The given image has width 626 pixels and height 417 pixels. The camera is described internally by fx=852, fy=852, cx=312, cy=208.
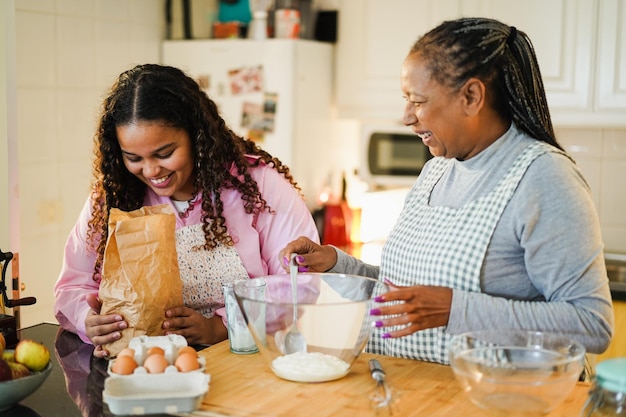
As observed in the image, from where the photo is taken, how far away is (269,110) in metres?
3.26

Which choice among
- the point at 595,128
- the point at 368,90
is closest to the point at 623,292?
the point at 595,128

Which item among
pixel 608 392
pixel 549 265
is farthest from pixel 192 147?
pixel 608 392

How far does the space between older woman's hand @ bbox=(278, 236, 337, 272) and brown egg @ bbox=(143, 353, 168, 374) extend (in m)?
0.37

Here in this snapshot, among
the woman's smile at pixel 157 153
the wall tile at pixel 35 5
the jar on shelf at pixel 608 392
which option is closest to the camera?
the jar on shelf at pixel 608 392

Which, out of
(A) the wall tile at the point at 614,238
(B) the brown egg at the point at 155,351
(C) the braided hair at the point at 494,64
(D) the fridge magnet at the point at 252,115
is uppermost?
(C) the braided hair at the point at 494,64

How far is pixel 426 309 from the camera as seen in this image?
133 cm

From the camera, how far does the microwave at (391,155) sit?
129 inches

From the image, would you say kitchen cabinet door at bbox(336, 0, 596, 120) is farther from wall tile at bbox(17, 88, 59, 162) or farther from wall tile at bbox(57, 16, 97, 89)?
wall tile at bbox(17, 88, 59, 162)

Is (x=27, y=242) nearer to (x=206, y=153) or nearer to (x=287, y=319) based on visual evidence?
(x=206, y=153)

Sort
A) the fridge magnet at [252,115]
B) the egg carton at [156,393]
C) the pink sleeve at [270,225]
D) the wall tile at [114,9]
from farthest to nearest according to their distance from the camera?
the fridge magnet at [252,115]
the wall tile at [114,9]
the pink sleeve at [270,225]
the egg carton at [156,393]

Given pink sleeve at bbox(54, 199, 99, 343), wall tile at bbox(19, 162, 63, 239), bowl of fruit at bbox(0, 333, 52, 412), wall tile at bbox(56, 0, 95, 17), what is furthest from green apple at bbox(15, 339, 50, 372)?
wall tile at bbox(56, 0, 95, 17)

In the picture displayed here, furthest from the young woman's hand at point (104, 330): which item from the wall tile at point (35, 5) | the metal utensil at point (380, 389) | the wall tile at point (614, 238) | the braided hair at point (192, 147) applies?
the wall tile at point (614, 238)

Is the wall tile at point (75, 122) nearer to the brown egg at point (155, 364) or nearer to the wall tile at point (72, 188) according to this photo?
the wall tile at point (72, 188)

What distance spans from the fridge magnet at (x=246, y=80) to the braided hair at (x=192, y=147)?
137 centimetres
